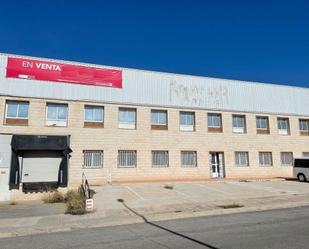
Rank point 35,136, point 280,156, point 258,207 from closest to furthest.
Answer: point 258,207
point 35,136
point 280,156

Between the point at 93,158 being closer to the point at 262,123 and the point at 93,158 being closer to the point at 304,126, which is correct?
the point at 262,123

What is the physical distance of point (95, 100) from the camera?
2711 cm

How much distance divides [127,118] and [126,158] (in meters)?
3.42

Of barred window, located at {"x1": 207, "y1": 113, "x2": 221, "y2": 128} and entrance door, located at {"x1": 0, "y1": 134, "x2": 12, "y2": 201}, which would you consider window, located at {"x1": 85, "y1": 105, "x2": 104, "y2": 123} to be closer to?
entrance door, located at {"x1": 0, "y1": 134, "x2": 12, "y2": 201}

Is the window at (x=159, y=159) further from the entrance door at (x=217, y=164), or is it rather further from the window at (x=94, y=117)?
the window at (x=94, y=117)

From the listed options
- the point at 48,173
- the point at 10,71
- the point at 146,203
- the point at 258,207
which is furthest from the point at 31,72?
the point at 258,207

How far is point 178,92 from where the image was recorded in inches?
1187

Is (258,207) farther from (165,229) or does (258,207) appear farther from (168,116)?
(168,116)

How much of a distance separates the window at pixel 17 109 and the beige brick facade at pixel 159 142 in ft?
1.46

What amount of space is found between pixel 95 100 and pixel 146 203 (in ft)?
40.7

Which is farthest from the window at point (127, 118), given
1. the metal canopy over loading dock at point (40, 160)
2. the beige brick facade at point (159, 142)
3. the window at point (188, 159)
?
the window at point (188, 159)

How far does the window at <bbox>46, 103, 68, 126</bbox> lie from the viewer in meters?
25.8

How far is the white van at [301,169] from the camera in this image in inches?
1136

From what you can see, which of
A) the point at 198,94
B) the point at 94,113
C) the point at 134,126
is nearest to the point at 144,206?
the point at 134,126
